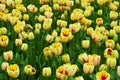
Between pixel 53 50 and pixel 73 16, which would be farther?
pixel 73 16

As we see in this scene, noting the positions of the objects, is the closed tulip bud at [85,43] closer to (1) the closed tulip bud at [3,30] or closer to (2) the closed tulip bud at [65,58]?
(2) the closed tulip bud at [65,58]

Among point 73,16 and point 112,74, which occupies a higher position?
point 73,16

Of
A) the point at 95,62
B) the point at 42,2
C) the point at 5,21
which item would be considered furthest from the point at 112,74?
the point at 42,2

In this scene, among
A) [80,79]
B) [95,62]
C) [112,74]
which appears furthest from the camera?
[112,74]

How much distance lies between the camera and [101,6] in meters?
5.79

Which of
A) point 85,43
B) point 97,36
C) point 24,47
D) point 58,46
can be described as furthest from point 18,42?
point 97,36

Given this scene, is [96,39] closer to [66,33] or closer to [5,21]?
[66,33]

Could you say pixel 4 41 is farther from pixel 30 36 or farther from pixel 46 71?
pixel 46 71

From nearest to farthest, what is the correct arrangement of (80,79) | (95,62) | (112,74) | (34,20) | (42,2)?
(80,79), (95,62), (112,74), (34,20), (42,2)

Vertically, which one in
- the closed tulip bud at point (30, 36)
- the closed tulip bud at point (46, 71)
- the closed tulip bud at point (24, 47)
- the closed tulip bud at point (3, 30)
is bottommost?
the closed tulip bud at point (46, 71)

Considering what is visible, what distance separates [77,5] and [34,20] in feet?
3.14

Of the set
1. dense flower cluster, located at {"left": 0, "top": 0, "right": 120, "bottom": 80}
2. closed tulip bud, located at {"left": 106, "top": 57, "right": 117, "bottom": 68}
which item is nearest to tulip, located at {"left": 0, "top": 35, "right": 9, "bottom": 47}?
dense flower cluster, located at {"left": 0, "top": 0, "right": 120, "bottom": 80}

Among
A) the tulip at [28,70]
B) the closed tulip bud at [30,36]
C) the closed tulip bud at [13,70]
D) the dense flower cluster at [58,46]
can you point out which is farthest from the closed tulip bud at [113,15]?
the closed tulip bud at [13,70]

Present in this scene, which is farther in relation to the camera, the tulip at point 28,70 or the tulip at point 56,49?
the tulip at point 56,49
